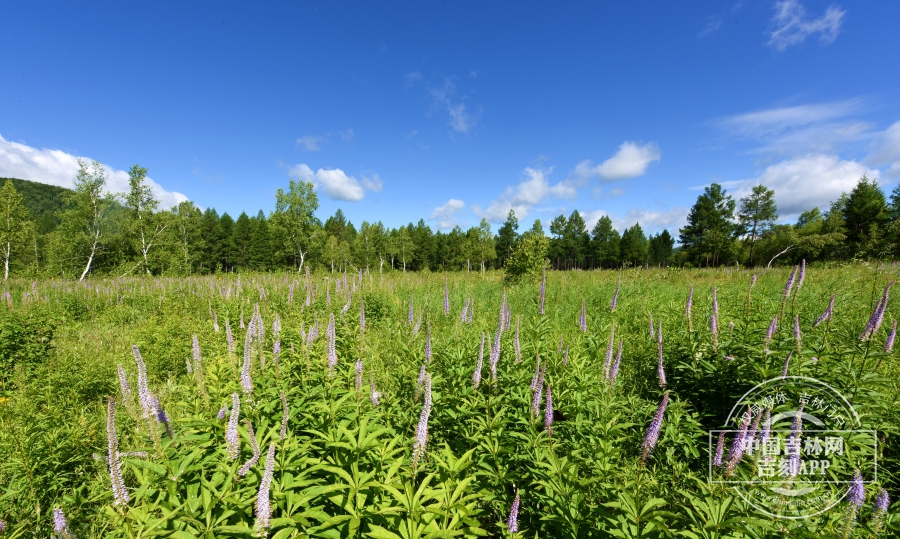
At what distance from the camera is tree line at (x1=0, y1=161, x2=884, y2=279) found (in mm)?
25016

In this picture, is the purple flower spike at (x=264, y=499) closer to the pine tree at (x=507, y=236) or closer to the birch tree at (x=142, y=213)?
the birch tree at (x=142, y=213)

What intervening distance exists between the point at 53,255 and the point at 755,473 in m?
47.2

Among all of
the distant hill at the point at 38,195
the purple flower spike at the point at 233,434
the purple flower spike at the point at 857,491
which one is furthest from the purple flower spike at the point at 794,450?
the distant hill at the point at 38,195

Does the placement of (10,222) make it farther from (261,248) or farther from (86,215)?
(261,248)

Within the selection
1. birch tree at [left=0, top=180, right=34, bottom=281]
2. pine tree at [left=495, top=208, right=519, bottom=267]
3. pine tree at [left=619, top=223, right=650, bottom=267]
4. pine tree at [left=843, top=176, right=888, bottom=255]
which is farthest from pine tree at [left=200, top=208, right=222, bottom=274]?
pine tree at [left=843, top=176, right=888, bottom=255]

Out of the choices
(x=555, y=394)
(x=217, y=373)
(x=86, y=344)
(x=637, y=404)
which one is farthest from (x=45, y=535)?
(x=86, y=344)

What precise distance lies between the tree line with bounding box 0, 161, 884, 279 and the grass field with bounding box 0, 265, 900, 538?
4.08 meters

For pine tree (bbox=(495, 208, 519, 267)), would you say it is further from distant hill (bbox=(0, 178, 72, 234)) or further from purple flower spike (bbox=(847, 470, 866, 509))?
distant hill (bbox=(0, 178, 72, 234))

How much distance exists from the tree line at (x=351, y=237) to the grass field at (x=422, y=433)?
13.4ft

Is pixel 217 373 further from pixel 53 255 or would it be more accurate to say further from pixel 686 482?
pixel 53 255

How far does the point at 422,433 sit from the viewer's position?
2188 millimetres

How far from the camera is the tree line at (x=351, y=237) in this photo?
A: 25.0 m

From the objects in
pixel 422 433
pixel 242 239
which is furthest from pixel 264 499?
pixel 242 239

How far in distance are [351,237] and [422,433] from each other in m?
85.3
